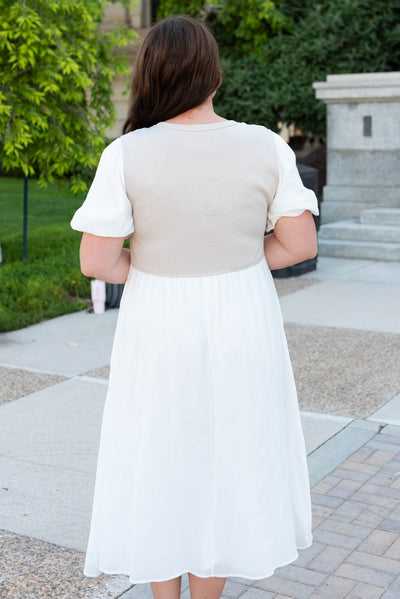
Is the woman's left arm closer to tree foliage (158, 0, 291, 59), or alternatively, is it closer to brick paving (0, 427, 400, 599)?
brick paving (0, 427, 400, 599)

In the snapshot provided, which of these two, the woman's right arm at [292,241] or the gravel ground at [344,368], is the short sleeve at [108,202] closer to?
the woman's right arm at [292,241]

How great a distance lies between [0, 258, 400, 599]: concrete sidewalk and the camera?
130 inches

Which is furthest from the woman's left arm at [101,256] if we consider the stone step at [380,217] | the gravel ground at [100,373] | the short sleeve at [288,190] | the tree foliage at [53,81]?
the stone step at [380,217]

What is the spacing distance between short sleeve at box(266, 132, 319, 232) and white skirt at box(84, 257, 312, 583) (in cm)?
22

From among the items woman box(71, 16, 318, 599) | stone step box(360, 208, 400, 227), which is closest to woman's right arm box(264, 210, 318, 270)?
woman box(71, 16, 318, 599)

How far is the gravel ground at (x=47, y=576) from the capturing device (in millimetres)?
3217

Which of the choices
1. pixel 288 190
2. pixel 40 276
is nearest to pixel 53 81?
pixel 40 276

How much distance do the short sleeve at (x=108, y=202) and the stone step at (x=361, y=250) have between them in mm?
8675

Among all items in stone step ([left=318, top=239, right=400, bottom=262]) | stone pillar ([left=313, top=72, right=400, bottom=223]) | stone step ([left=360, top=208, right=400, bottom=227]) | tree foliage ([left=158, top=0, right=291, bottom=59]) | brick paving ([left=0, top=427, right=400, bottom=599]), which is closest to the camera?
brick paving ([left=0, top=427, right=400, bottom=599])

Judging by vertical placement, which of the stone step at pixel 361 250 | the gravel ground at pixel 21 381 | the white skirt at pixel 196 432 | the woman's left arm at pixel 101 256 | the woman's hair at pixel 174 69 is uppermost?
the woman's hair at pixel 174 69

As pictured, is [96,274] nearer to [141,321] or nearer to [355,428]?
[141,321]

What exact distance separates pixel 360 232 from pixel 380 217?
475mm

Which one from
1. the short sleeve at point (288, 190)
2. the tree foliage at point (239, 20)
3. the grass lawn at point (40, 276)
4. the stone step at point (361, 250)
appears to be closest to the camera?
the short sleeve at point (288, 190)

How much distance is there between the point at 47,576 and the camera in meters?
3.33
